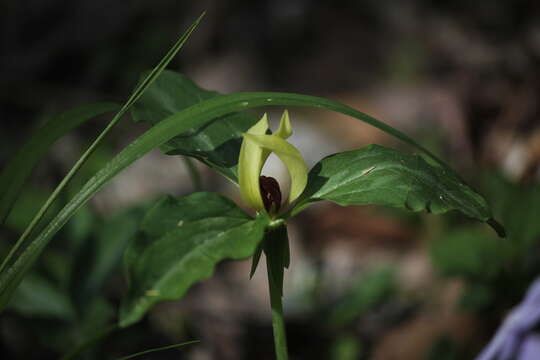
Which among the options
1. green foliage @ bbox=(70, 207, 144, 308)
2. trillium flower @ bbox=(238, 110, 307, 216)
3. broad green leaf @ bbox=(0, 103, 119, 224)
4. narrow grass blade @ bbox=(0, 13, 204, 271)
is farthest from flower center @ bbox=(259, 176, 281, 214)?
green foliage @ bbox=(70, 207, 144, 308)

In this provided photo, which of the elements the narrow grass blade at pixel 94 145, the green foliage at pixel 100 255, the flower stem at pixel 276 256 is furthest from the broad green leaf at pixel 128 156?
the green foliage at pixel 100 255

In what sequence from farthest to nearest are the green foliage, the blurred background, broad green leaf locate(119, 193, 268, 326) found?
the blurred background < the green foliage < broad green leaf locate(119, 193, 268, 326)

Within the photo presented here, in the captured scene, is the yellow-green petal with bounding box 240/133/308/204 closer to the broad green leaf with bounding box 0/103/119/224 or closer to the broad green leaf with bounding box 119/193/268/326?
the broad green leaf with bounding box 119/193/268/326

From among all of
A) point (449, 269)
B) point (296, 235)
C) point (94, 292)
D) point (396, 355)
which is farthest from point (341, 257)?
point (94, 292)

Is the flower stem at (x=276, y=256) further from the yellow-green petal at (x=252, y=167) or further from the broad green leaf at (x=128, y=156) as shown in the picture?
the broad green leaf at (x=128, y=156)

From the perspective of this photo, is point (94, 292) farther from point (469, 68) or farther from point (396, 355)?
point (469, 68)

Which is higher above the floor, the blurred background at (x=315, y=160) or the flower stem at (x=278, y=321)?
the blurred background at (x=315, y=160)
